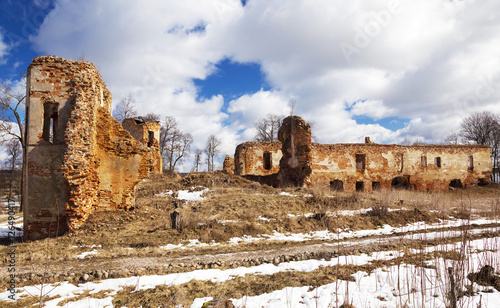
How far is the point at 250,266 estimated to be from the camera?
20.8 feet

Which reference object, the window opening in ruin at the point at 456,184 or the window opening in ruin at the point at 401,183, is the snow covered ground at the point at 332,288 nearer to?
the window opening in ruin at the point at 401,183

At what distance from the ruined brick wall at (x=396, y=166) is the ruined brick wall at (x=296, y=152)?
2.11 meters

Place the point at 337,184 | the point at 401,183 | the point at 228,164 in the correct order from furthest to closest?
the point at 228,164 < the point at 401,183 < the point at 337,184

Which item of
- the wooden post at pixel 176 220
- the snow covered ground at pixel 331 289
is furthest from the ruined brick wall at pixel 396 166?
the snow covered ground at pixel 331 289

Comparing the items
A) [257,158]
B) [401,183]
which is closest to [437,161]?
[401,183]

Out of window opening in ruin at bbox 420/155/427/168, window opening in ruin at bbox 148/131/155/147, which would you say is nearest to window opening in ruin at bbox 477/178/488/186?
window opening in ruin at bbox 420/155/427/168

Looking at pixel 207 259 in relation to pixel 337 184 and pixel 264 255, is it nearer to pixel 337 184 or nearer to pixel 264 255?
pixel 264 255

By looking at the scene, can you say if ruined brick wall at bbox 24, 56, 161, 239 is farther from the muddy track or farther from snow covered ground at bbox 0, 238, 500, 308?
snow covered ground at bbox 0, 238, 500, 308

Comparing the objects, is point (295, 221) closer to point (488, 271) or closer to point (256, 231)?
point (256, 231)

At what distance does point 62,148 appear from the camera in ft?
31.9

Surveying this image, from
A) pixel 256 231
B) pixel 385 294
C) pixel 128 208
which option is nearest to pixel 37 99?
pixel 128 208

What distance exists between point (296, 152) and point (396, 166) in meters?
11.1

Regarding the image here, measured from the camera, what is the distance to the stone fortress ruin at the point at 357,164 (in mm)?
20344

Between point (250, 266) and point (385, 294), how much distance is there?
2901 millimetres
